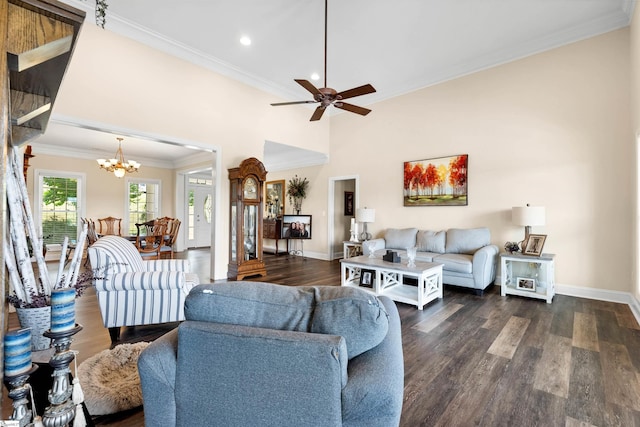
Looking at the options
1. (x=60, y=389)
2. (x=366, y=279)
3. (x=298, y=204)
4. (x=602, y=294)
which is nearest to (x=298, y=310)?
(x=60, y=389)

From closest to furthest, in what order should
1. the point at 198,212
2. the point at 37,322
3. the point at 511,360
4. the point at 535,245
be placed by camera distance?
the point at 37,322
the point at 511,360
the point at 535,245
the point at 198,212

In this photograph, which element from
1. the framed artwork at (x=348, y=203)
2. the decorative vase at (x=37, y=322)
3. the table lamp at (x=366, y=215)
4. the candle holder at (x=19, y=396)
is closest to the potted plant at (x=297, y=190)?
the framed artwork at (x=348, y=203)

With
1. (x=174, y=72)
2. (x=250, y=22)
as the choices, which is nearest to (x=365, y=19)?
(x=250, y=22)

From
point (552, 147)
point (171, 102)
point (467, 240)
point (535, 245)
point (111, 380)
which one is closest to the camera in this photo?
point (111, 380)

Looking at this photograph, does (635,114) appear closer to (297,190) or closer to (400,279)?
(400,279)

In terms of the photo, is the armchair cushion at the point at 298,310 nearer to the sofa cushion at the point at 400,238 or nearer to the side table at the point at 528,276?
the side table at the point at 528,276

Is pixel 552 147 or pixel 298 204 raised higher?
pixel 552 147

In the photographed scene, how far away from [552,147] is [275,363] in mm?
4998

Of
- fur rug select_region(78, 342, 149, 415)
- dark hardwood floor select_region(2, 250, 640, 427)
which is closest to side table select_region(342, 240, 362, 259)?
dark hardwood floor select_region(2, 250, 640, 427)

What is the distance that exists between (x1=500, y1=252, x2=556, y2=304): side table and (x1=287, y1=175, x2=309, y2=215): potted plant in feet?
15.6

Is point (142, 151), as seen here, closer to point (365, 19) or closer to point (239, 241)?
point (239, 241)

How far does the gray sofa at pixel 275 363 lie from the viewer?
0.89 m

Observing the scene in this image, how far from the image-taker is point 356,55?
4520 millimetres

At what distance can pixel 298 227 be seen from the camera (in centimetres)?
732
